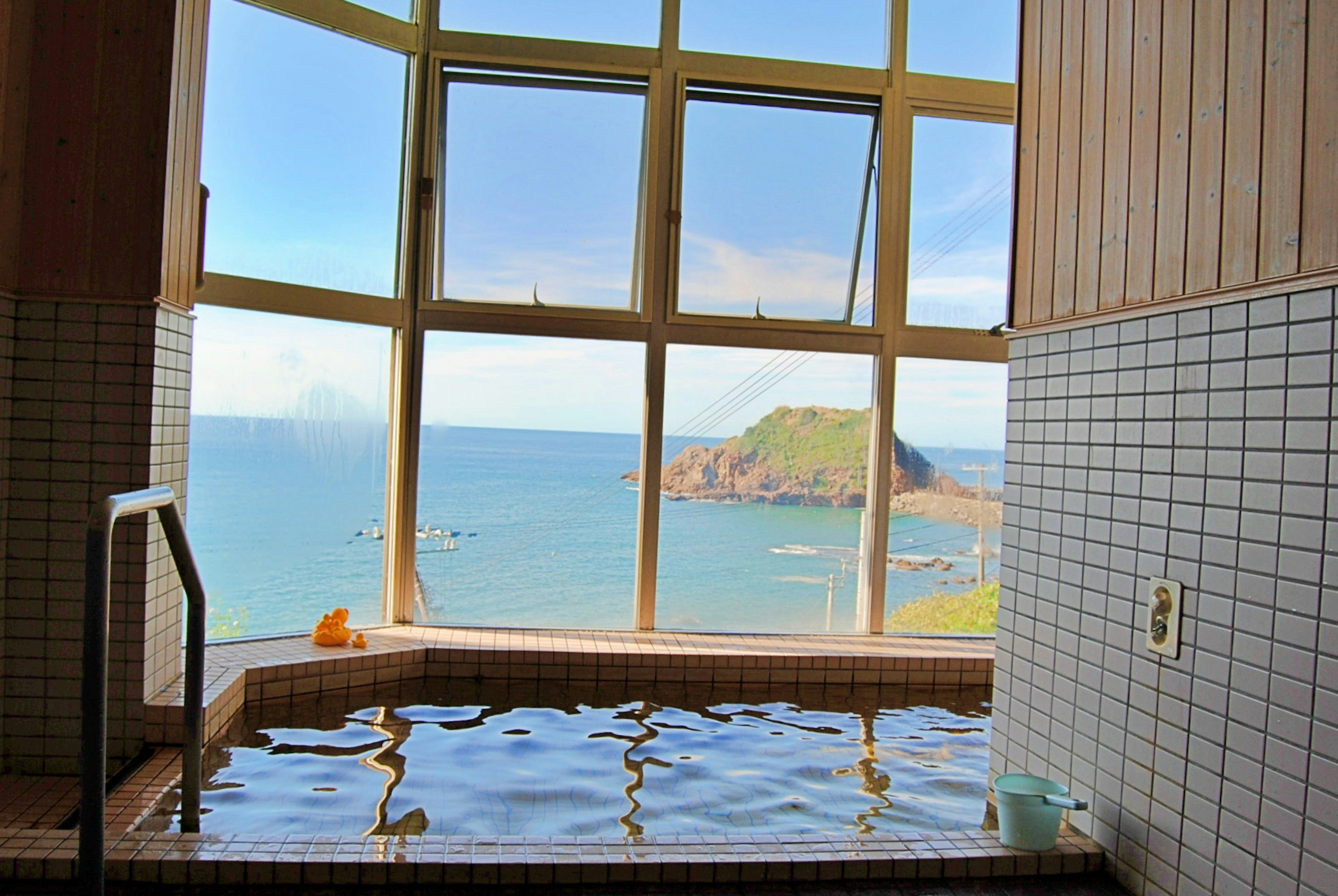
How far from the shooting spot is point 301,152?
4.42 meters

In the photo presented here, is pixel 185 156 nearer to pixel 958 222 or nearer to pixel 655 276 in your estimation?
pixel 655 276

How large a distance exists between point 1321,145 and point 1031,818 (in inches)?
61.9

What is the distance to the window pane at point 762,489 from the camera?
5.00m

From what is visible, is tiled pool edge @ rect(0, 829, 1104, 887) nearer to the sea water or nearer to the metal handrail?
the metal handrail

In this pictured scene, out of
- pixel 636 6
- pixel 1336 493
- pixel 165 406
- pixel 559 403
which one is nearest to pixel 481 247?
pixel 559 403

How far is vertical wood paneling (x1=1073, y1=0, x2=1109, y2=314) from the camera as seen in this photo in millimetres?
2525

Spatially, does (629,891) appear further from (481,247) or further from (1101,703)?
(481,247)

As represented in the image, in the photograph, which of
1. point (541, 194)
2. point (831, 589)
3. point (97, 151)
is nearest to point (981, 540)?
point (831, 589)

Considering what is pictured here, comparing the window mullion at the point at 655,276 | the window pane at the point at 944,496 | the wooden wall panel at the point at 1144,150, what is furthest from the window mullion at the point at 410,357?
the wooden wall panel at the point at 1144,150

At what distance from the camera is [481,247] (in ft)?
15.9

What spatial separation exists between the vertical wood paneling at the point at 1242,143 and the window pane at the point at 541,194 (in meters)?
3.19

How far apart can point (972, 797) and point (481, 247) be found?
10.8 feet

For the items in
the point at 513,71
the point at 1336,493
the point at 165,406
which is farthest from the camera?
the point at 513,71

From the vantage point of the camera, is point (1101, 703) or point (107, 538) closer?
point (107, 538)
